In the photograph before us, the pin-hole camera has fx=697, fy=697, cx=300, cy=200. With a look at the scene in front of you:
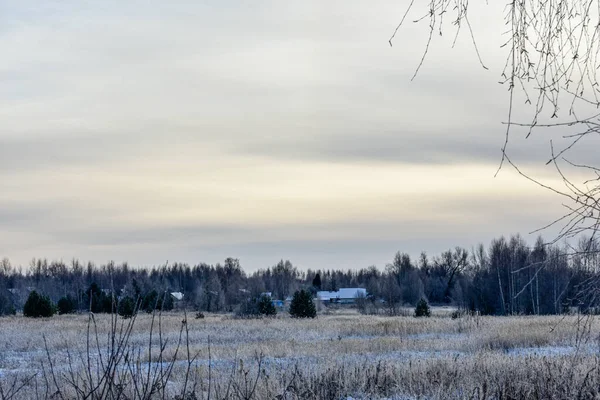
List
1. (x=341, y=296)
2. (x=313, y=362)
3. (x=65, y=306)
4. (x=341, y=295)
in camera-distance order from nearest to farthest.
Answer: (x=313, y=362) < (x=65, y=306) < (x=341, y=296) < (x=341, y=295)

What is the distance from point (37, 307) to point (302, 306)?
54.4 feet

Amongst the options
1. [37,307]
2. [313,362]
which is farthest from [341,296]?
[313,362]

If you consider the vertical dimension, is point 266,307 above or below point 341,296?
below

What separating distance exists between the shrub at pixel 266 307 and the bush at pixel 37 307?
13239 mm

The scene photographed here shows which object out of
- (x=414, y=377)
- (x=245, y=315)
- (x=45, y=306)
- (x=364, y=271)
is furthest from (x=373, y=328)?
(x=364, y=271)

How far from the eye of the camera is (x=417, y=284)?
94.2 metres

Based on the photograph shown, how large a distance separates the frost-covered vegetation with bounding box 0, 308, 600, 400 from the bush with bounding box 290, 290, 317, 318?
10.8 meters

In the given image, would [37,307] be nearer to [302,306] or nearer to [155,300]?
[302,306]

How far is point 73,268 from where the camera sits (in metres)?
133

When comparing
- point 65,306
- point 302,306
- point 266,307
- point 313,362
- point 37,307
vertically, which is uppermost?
point 302,306

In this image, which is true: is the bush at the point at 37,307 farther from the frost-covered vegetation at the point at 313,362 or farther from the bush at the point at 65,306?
the frost-covered vegetation at the point at 313,362

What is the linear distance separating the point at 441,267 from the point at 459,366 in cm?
11070

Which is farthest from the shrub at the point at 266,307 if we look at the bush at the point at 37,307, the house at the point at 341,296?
the house at the point at 341,296

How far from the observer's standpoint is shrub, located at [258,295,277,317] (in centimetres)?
4303
